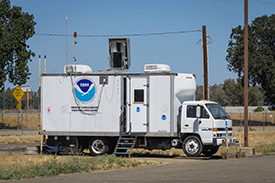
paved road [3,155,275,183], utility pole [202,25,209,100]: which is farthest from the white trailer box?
utility pole [202,25,209,100]

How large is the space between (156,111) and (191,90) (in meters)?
1.78

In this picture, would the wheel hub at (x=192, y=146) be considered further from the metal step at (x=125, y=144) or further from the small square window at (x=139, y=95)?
the small square window at (x=139, y=95)

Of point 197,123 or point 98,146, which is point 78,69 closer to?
point 98,146

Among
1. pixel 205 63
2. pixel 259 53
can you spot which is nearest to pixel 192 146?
pixel 205 63

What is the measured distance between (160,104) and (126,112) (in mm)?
1484

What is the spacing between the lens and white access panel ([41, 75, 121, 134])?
22.5 m

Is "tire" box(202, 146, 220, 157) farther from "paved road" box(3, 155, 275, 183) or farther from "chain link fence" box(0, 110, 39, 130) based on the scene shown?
"chain link fence" box(0, 110, 39, 130)

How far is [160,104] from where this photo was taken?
71.8 feet

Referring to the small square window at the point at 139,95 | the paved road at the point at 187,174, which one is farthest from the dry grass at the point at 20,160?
the small square window at the point at 139,95

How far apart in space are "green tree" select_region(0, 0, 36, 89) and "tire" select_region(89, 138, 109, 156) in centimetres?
2808

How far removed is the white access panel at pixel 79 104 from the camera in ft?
73.7

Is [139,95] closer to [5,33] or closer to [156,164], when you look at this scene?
[156,164]

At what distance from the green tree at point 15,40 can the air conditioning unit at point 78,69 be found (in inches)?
1055

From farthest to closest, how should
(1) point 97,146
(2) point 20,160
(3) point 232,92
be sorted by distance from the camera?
(3) point 232,92 < (1) point 97,146 < (2) point 20,160
